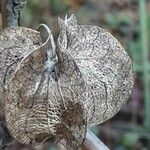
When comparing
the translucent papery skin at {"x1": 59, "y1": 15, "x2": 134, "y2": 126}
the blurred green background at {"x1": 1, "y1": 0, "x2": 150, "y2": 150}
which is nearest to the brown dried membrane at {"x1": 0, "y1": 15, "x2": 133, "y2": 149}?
the translucent papery skin at {"x1": 59, "y1": 15, "x2": 134, "y2": 126}

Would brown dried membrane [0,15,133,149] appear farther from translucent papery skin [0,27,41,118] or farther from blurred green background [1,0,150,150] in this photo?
blurred green background [1,0,150,150]

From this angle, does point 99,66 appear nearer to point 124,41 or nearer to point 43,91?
point 43,91

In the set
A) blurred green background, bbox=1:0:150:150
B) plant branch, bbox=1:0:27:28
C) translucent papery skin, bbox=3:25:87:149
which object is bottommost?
blurred green background, bbox=1:0:150:150

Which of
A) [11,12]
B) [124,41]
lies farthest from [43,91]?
[124,41]

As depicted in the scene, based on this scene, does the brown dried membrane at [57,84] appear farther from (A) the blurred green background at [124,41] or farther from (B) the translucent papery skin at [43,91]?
(A) the blurred green background at [124,41]

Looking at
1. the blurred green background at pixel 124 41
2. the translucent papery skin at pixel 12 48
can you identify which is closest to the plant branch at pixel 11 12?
the translucent papery skin at pixel 12 48

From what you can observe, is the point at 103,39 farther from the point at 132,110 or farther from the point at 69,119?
the point at 132,110
